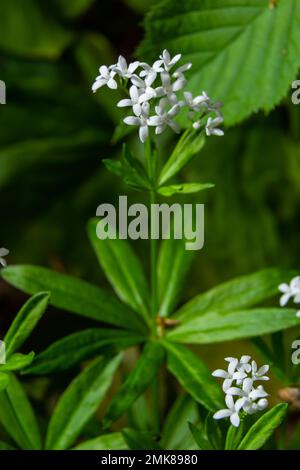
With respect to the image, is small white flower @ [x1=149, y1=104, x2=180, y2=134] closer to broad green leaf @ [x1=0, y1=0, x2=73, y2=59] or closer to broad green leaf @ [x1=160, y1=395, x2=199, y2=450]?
broad green leaf @ [x1=160, y1=395, x2=199, y2=450]

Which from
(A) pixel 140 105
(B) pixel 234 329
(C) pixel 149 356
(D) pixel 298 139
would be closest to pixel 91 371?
(C) pixel 149 356

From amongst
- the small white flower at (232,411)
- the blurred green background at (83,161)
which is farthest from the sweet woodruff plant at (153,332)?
the blurred green background at (83,161)

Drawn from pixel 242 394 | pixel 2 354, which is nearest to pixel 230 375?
pixel 242 394

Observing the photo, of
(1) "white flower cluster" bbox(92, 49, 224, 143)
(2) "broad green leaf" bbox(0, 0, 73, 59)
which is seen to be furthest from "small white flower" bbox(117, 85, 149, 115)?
(2) "broad green leaf" bbox(0, 0, 73, 59)

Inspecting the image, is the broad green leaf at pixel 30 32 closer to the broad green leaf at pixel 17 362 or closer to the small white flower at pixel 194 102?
the small white flower at pixel 194 102

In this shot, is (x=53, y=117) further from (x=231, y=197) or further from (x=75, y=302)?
(x=75, y=302)
